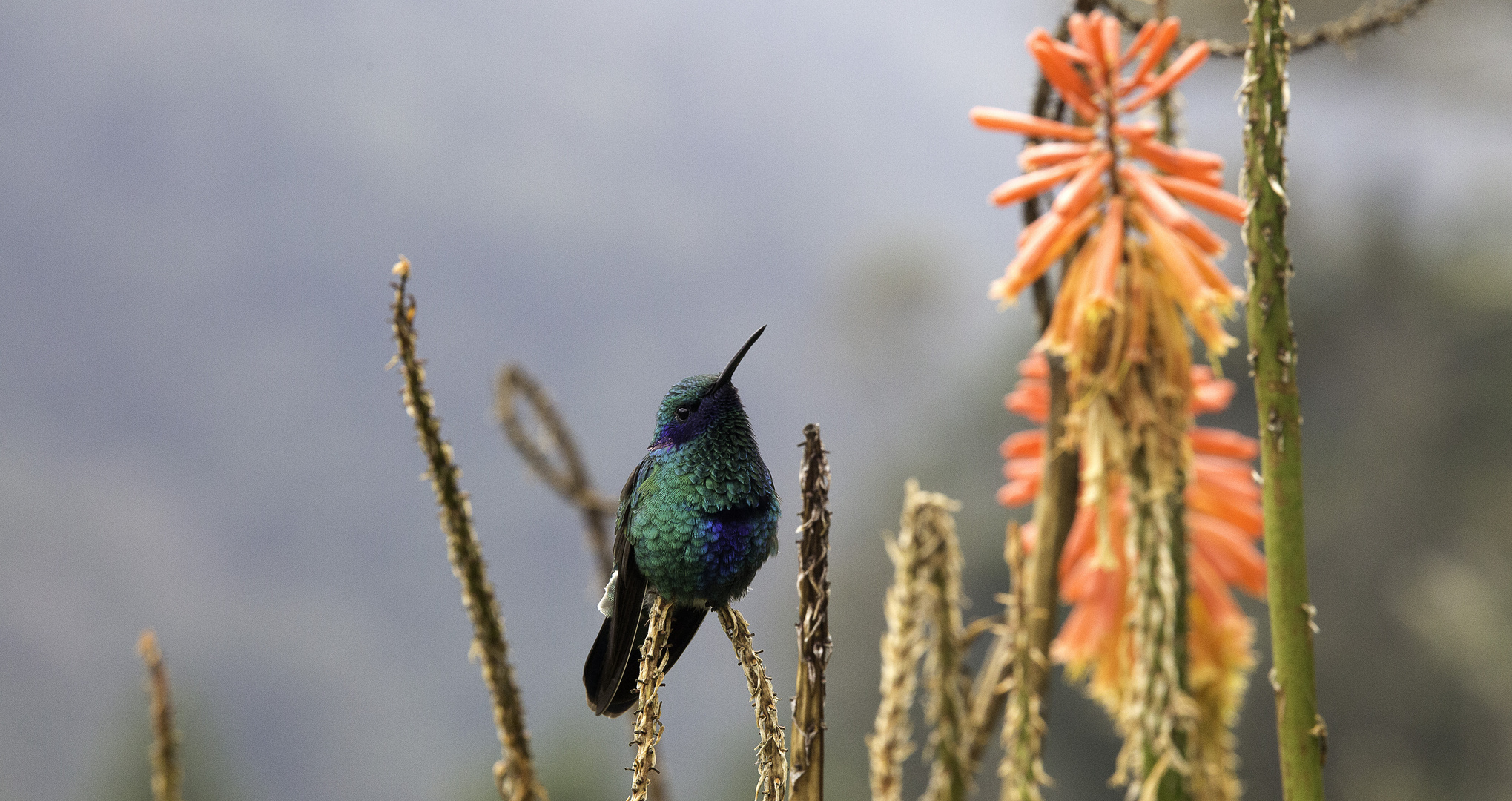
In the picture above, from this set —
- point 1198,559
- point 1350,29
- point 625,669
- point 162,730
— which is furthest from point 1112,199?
point 162,730

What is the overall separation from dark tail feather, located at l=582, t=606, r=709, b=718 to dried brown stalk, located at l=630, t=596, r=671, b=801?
2 centimetres

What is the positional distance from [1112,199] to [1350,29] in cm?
32

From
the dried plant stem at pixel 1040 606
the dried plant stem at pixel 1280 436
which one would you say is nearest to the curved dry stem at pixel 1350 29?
the dried plant stem at pixel 1280 436

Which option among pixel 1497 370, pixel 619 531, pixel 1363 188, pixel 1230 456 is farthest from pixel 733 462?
pixel 1363 188

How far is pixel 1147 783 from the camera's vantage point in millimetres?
968

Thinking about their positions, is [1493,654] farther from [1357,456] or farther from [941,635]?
[941,635]

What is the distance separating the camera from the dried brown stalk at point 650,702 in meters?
0.65

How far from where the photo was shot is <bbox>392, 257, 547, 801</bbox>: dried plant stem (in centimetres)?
78

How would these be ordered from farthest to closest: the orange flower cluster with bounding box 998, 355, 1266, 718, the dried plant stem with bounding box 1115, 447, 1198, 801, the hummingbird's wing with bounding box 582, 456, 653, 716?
the orange flower cluster with bounding box 998, 355, 1266, 718 → the dried plant stem with bounding box 1115, 447, 1198, 801 → the hummingbird's wing with bounding box 582, 456, 653, 716

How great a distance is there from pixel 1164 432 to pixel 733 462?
0.64 meters

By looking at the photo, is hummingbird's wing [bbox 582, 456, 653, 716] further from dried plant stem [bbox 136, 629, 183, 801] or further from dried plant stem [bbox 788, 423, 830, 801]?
dried plant stem [bbox 136, 629, 183, 801]

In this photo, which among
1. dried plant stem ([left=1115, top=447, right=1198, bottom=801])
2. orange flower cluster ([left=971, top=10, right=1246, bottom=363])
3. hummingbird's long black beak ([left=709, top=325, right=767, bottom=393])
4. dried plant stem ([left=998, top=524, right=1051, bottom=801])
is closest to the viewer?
hummingbird's long black beak ([left=709, top=325, right=767, bottom=393])

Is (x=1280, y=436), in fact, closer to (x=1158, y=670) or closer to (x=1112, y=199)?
(x=1158, y=670)

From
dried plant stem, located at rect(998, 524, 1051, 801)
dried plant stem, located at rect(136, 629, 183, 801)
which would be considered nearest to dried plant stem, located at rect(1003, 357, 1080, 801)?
dried plant stem, located at rect(998, 524, 1051, 801)
